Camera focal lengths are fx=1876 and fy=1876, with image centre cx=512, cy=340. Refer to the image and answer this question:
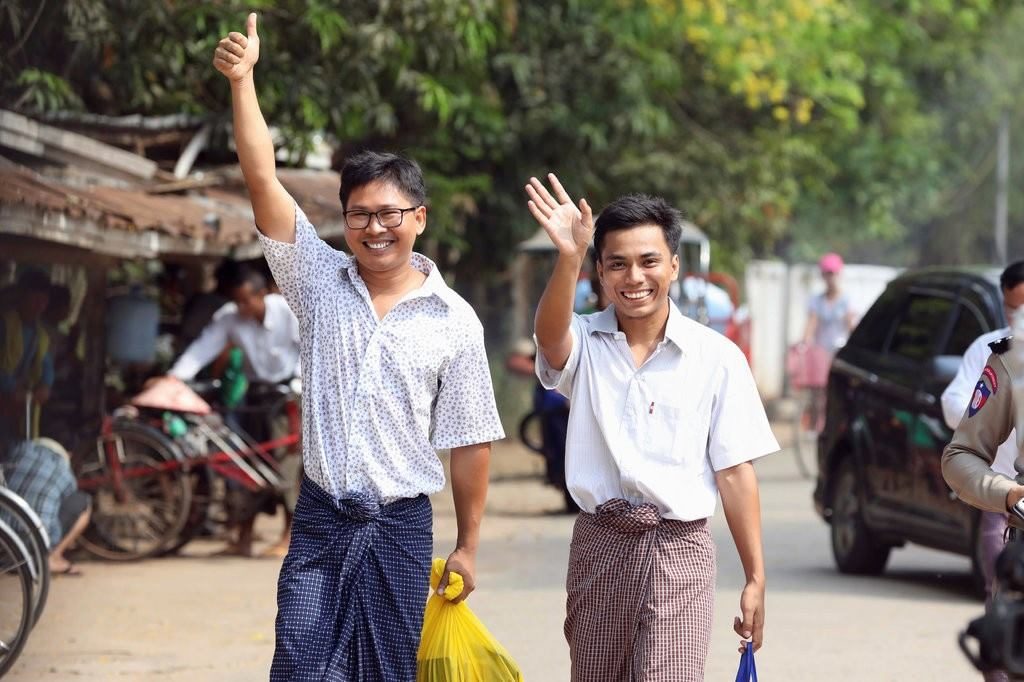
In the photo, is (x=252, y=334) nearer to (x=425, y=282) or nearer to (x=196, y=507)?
(x=196, y=507)

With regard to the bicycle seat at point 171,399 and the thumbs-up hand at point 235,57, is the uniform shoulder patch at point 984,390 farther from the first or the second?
the bicycle seat at point 171,399

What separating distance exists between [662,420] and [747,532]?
365mm

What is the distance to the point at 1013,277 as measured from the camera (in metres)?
8.07

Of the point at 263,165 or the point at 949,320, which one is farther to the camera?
the point at 949,320

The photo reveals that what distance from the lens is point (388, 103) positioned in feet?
49.9

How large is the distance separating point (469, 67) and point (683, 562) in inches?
→ 488

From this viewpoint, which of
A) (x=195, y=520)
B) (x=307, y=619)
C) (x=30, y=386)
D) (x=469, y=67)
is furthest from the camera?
(x=469, y=67)

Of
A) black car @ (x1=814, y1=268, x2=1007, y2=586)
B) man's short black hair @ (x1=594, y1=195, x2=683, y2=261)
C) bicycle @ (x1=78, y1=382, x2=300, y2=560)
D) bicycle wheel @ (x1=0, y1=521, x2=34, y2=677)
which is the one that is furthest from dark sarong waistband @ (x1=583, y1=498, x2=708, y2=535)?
bicycle @ (x1=78, y1=382, x2=300, y2=560)

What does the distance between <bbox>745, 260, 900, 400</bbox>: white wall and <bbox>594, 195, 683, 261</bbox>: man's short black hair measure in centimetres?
2380

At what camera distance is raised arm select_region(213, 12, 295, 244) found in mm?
4898

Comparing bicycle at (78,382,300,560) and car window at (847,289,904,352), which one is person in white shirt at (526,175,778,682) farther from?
bicycle at (78,382,300,560)

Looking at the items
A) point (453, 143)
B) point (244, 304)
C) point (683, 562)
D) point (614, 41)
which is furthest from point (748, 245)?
point (683, 562)

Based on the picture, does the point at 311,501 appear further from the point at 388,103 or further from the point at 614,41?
the point at 614,41

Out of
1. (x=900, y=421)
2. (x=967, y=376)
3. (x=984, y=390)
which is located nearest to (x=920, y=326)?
(x=900, y=421)
